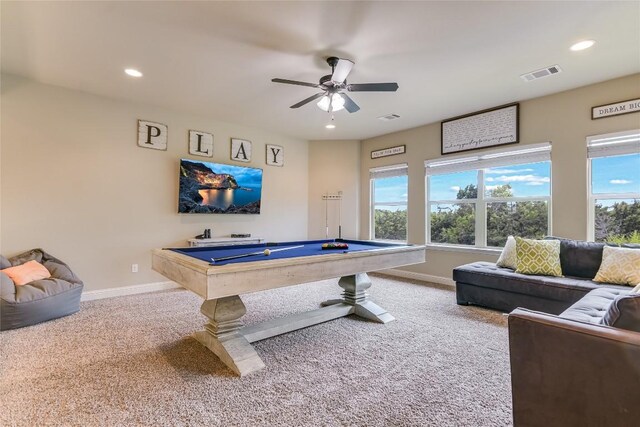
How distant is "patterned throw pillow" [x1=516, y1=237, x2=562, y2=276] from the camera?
3316mm

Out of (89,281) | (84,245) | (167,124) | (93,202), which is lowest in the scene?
(89,281)

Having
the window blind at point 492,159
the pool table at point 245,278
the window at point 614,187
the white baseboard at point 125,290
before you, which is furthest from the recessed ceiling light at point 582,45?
the white baseboard at point 125,290

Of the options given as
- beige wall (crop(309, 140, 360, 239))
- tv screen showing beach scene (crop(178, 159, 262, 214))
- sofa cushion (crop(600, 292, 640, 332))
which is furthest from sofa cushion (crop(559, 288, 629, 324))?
tv screen showing beach scene (crop(178, 159, 262, 214))

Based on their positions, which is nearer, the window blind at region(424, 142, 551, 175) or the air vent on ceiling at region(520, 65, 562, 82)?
the air vent on ceiling at region(520, 65, 562, 82)

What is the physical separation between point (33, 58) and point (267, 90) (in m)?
2.36

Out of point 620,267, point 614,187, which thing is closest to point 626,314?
point 620,267

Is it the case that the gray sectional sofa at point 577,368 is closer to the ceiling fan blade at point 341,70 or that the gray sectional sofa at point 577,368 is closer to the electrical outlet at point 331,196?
the ceiling fan blade at point 341,70

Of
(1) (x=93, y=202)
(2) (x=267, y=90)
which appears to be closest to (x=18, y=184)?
(1) (x=93, y=202)

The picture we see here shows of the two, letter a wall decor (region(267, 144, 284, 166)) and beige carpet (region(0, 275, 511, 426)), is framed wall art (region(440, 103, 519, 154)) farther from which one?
letter a wall decor (region(267, 144, 284, 166))

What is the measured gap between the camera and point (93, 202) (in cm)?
397

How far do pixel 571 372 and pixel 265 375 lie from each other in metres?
1.76

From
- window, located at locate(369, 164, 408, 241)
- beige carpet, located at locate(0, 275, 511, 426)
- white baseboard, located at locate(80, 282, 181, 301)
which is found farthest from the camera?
window, located at locate(369, 164, 408, 241)

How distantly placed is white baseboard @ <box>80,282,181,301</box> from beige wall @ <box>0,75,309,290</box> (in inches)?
2.7

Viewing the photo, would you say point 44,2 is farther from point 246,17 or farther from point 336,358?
point 336,358
